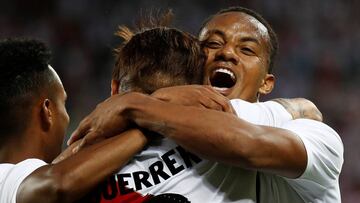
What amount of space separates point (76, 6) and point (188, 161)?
552cm

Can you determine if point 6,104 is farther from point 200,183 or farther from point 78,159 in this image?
point 200,183

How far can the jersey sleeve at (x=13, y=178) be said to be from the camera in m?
2.05

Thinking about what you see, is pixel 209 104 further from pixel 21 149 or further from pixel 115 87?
pixel 21 149

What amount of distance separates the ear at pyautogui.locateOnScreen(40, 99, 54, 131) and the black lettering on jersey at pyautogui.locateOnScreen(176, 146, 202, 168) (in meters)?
0.64

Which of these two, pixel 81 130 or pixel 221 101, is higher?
pixel 221 101

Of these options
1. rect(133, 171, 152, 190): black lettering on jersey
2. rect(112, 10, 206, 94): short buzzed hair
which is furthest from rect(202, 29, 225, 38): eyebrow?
rect(133, 171, 152, 190): black lettering on jersey

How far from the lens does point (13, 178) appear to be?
2084 mm

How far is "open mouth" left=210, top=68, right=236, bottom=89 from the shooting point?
266 centimetres

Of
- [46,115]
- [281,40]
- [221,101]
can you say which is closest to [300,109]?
[221,101]

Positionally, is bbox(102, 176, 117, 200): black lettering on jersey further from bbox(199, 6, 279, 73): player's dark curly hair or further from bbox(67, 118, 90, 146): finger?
bbox(199, 6, 279, 73): player's dark curly hair

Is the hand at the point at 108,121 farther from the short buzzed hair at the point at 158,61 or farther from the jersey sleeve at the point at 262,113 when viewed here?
the jersey sleeve at the point at 262,113

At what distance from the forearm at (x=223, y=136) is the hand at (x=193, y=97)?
0.03 metres

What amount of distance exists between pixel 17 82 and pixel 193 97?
731 mm

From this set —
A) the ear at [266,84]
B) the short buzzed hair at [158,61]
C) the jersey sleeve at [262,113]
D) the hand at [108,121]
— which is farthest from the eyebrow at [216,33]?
the hand at [108,121]
